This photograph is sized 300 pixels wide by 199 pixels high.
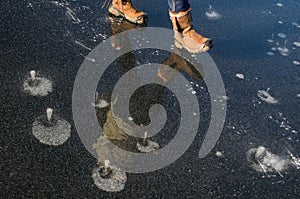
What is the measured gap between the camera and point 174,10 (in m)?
3.02

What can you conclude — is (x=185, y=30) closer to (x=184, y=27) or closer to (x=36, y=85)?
(x=184, y=27)

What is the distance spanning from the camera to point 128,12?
338 cm

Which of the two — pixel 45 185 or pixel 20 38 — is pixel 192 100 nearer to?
pixel 45 185

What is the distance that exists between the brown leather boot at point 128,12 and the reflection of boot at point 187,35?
368 millimetres

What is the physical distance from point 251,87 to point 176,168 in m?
1.11

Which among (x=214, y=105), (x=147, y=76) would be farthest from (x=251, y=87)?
(x=147, y=76)

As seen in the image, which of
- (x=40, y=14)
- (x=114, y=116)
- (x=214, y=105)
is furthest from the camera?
(x=40, y=14)

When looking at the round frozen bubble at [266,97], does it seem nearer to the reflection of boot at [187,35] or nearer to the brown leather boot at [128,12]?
the reflection of boot at [187,35]

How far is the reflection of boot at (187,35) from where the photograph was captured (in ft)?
9.98

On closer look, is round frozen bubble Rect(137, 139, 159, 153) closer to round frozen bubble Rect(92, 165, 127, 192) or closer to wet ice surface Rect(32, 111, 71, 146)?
round frozen bubble Rect(92, 165, 127, 192)

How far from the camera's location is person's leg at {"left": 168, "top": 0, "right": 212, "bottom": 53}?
118 inches

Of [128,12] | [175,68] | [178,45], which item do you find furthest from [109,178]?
[128,12]

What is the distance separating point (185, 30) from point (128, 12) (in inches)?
23.7

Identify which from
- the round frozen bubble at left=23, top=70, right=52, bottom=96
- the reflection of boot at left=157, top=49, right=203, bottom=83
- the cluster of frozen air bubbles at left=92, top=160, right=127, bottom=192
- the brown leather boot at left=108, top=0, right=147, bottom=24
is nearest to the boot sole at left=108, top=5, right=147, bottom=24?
the brown leather boot at left=108, top=0, right=147, bottom=24
